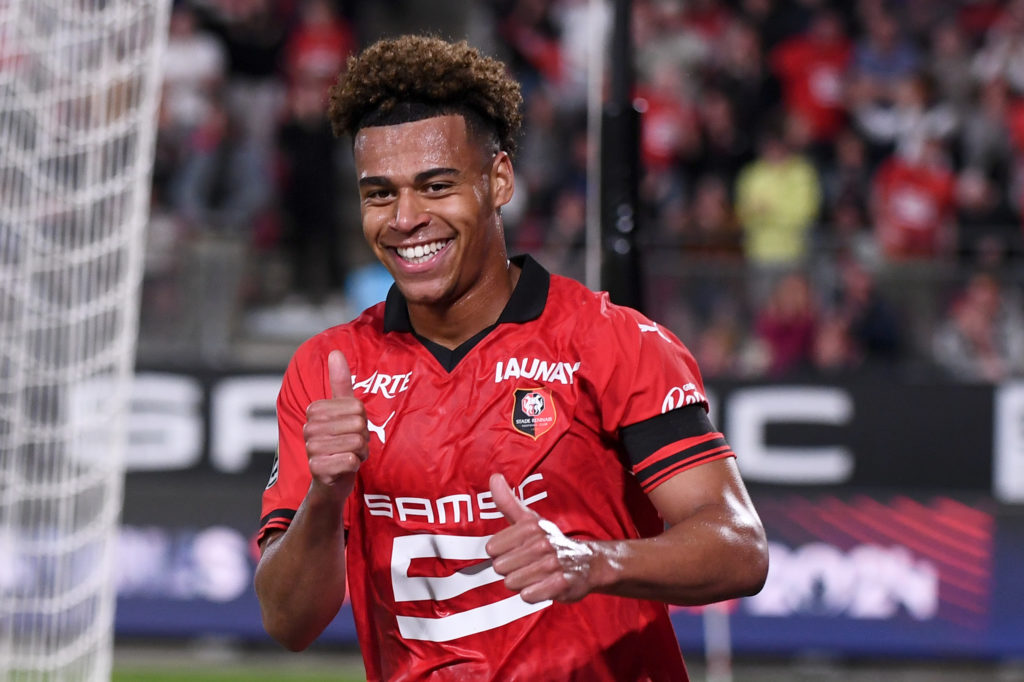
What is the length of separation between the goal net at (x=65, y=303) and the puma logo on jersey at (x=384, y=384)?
2.54m

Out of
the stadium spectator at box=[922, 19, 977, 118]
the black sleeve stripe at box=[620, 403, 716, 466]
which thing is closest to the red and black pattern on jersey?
the black sleeve stripe at box=[620, 403, 716, 466]

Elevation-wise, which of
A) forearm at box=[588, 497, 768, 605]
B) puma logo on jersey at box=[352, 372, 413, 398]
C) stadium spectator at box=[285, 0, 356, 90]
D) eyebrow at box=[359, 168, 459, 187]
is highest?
stadium spectator at box=[285, 0, 356, 90]

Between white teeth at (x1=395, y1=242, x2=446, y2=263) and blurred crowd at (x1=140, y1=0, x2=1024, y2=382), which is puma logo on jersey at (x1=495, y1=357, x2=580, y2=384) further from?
blurred crowd at (x1=140, y1=0, x2=1024, y2=382)

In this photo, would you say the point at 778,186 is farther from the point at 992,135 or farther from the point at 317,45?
the point at 317,45

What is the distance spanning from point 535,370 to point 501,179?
0.44 metres

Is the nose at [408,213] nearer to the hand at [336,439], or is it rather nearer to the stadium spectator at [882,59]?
the hand at [336,439]

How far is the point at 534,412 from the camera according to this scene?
9.62ft

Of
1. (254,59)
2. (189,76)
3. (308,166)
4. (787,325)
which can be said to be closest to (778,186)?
(787,325)

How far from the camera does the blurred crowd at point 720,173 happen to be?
884 cm

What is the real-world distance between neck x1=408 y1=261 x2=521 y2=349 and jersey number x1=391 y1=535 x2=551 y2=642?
45 centimetres

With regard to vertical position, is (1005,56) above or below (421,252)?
above

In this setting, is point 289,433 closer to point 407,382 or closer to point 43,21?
point 407,382

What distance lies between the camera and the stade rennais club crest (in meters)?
2.93

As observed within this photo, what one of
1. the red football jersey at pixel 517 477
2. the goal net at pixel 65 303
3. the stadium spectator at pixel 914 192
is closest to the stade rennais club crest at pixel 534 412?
the red football jersey at pixel 517 477
